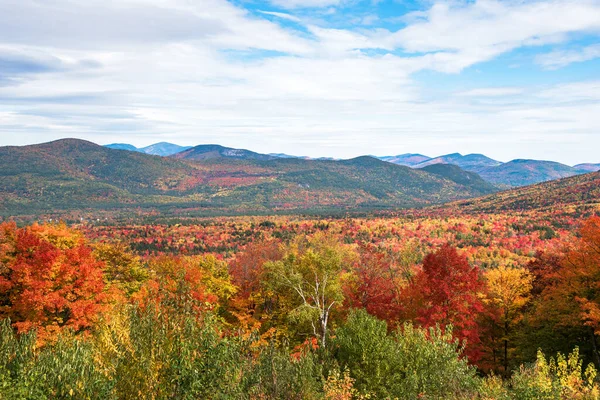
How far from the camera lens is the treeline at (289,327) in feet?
60.8

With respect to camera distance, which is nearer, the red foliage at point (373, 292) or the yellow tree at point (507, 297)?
the red foliage at point (373, 292)

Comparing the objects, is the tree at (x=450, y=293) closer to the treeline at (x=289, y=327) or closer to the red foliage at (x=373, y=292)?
the treeline at (x=289, y=327)

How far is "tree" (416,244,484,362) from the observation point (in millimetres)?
38438

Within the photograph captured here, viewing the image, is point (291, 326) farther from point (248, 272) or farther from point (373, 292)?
point (248, 272)

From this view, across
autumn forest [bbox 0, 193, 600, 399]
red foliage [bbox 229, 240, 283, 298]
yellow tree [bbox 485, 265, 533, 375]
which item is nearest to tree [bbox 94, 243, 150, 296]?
autumn forest [bbox 0, 193, 600, 399]

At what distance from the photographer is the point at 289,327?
45.0 m

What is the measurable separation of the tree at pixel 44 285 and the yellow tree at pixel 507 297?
4304 cm

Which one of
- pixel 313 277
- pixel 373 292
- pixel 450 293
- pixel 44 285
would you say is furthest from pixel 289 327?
pixel 44 285

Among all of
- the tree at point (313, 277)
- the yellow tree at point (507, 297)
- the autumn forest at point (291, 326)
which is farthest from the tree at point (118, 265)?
the yellow tree at point (507, 297)

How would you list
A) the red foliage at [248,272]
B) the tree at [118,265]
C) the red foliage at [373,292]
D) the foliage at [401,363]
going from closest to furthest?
the foliage at [401,363] → the red foliage at [373,292] → the red foliage at [248,272] → the tree at [118,265]

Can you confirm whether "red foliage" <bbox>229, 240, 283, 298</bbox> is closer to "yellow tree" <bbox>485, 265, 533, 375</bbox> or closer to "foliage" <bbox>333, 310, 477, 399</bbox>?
"foliage" <bbox>333, 310, 477, 399</bbox>

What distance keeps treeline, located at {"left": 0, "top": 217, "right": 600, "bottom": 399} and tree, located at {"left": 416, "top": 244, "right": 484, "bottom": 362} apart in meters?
0.13

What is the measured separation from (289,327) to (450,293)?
18.0 meters

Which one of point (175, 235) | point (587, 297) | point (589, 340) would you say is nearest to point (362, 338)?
point (587, 297)
